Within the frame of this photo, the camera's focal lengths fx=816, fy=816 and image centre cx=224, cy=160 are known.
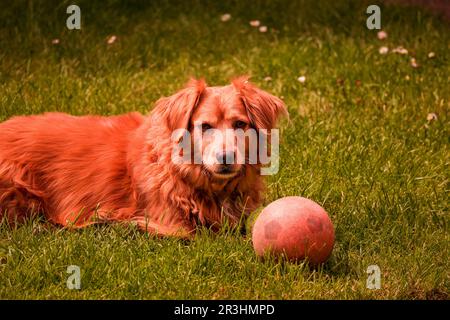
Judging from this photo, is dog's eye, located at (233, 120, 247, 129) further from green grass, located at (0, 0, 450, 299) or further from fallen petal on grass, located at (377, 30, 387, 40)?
fallen petal on grass, located at (377, 30, 387, 40)

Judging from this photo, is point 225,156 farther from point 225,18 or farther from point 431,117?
point 225,18

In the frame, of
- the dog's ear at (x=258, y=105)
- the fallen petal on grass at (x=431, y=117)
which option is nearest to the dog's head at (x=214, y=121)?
the dog's ear at (x=258, y=105)

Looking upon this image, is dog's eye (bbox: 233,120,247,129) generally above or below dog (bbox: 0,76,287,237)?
above

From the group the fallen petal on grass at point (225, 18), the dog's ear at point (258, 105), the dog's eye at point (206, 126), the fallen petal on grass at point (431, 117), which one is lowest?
the fallen petal on grass at point (431, 117)

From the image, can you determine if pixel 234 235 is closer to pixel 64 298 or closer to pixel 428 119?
pixel 64 298

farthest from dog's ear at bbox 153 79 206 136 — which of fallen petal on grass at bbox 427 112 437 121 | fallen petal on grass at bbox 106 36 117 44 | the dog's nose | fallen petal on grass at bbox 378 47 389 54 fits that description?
fallen petal on grass at bbox 378 47 389 54

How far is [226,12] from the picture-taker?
9.10m

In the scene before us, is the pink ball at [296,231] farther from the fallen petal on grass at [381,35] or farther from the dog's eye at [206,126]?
the fallen petal on grass at [381,35]

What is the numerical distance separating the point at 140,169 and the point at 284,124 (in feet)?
5.85

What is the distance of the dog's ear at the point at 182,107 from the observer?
4930 millimetres

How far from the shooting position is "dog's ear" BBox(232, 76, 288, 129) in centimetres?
497

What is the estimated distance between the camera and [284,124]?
6621 mm

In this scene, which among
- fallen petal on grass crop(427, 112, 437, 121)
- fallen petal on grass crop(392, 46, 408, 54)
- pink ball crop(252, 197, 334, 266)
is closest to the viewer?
pink ball crop(252, 197, 334, 266)

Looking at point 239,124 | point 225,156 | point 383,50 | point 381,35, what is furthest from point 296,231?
point 381,35
